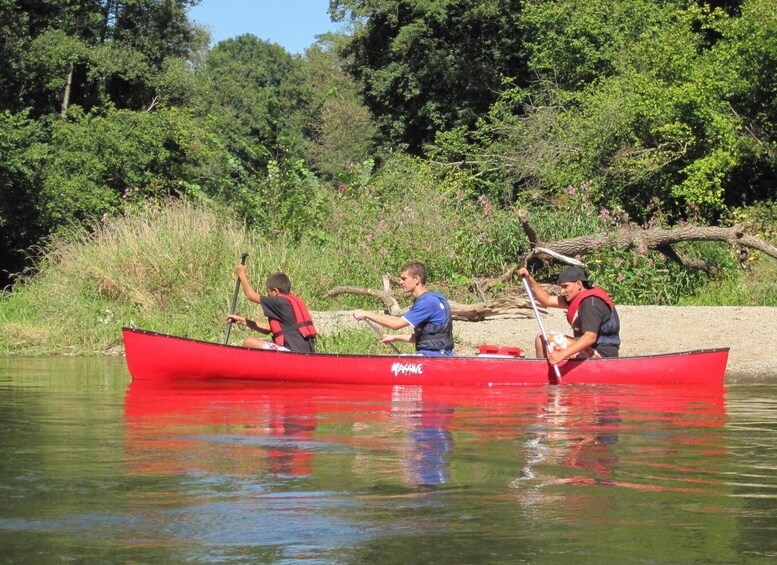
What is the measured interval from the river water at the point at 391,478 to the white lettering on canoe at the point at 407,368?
18.3 inches

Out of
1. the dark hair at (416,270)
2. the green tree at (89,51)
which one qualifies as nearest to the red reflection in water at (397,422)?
the dark hair at (416,270)

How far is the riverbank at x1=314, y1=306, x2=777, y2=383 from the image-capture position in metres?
16.2

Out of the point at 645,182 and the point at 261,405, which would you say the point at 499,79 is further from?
the point at 261,405

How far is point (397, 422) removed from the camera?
32.6 feet

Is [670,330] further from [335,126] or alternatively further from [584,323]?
[335,126]

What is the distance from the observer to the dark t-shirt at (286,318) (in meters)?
12.9

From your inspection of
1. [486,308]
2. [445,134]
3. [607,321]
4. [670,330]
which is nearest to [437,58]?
[445,134]

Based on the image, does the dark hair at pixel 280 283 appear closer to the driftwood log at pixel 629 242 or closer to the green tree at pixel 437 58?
the driftwood log at pixel 629 242

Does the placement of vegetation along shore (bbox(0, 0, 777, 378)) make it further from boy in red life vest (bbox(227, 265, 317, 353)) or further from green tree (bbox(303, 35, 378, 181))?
green tree (bbox(303, 35, 378, 181))

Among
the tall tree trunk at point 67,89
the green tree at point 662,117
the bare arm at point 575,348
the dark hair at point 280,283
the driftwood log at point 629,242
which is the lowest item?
the bare arm at point 575,348

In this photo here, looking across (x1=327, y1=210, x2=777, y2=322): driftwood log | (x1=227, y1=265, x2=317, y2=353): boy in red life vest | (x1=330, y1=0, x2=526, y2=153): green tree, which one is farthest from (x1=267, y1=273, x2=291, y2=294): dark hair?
(x1=330, y1=0, x2=526, y2=153): green tree

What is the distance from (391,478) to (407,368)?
5.16 meters

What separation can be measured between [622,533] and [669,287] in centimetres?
1474

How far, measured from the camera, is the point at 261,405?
11273 millimetres
